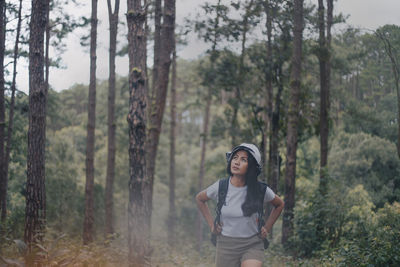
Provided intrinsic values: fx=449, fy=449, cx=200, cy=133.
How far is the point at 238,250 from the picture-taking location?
5535 mm

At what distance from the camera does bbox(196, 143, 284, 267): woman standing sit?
18.0ft

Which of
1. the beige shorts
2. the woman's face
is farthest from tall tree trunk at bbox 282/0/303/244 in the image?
the woman's face

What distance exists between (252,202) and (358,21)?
12.3 m

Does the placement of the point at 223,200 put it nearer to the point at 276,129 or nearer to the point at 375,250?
the point at 375,250

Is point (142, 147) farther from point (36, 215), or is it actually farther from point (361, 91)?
point (361, 91)

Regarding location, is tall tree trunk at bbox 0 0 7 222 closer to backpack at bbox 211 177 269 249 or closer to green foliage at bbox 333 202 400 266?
backpack at bbox 211 177 269 249

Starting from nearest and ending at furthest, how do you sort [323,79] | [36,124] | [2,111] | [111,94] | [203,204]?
[203,204] < [36,124] < [2,111] < [323,79] < [111,94]

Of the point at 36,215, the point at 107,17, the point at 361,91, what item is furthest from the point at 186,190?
the point at 36,215

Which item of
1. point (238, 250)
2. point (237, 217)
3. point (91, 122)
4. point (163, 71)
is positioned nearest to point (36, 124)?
point (163, 71)

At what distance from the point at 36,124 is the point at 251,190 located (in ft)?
19.0

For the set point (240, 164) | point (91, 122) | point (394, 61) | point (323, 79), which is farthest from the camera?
point (323, 79)

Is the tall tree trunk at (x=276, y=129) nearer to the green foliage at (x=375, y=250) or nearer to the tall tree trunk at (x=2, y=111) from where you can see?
the green foliage at (x=375, y=250)

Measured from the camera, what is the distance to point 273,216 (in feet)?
19.0

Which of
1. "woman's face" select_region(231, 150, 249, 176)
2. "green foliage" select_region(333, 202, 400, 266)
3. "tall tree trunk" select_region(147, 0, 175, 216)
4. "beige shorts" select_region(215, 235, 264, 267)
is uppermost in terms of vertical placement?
"tall tree trunk" select_region(147, 0, 175, 216)
